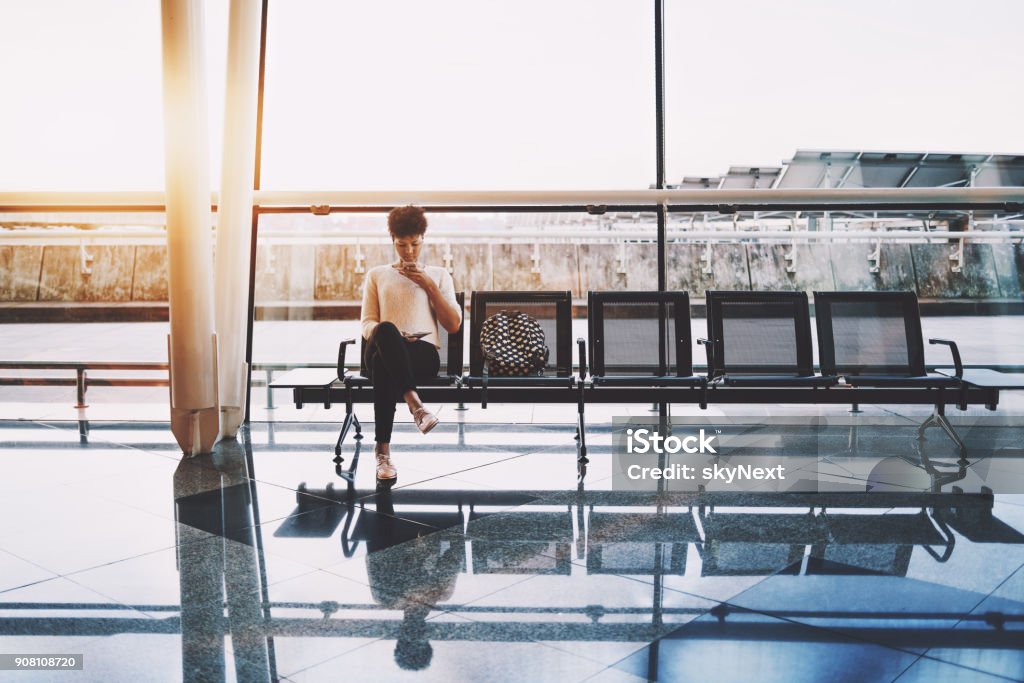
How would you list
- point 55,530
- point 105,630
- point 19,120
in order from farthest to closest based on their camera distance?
point 19,120, point 55,530, point 105,630

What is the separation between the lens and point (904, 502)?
3857 mm

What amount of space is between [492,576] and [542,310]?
99.0 inches

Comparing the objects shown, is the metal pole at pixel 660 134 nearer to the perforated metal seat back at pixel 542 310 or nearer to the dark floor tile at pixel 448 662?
the perforated metal seat back at pixel 542 310

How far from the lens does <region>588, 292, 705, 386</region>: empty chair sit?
519 centimetres

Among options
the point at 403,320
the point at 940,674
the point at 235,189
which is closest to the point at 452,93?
the point at 235,189

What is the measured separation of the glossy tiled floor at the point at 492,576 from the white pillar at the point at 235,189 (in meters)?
0.94

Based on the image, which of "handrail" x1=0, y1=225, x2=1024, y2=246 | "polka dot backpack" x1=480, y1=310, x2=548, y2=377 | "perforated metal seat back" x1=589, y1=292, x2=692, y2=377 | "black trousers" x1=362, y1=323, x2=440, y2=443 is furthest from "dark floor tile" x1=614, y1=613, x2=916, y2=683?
"handrail" x1=0, y1=225, x2=1024, y2=246

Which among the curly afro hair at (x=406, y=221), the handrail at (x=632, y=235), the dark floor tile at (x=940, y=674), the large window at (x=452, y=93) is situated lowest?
the dark floor tile at (x=940, y=674)

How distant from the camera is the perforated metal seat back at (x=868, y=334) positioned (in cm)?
514

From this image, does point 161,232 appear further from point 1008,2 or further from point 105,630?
point 1008,2

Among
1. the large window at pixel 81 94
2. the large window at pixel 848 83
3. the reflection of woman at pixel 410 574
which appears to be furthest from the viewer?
the large window at pixel 81 94

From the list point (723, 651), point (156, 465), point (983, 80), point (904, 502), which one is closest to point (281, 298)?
point (156, 465)

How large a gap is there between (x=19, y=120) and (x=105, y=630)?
5496 mm

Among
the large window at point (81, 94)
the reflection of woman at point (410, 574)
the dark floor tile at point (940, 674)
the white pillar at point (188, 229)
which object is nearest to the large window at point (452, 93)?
the large window at point (81, 94)
